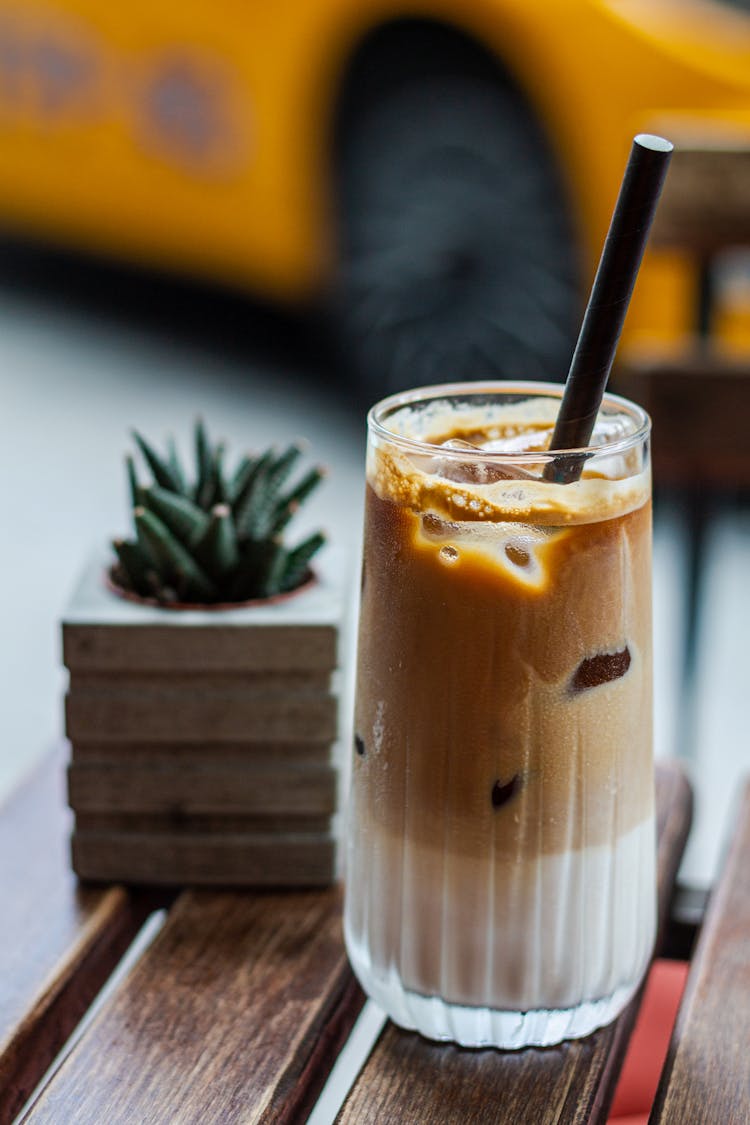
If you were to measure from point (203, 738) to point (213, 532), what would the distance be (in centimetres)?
12

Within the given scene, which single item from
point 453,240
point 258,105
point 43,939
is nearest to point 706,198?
point 43,939

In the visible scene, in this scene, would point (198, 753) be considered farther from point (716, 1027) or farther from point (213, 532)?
point (716, 1027)

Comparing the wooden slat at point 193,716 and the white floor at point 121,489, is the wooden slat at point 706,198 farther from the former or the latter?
the wooden slat at point 193,716

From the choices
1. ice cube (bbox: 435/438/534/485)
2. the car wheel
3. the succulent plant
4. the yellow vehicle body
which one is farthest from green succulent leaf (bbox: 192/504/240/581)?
the car wheel

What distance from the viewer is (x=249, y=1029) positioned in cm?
79

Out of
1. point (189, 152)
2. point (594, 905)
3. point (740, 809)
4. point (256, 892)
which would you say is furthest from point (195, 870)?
point (189, 152)

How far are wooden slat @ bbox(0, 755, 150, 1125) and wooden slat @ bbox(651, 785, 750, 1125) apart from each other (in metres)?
0.33

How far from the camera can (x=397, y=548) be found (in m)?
0.72

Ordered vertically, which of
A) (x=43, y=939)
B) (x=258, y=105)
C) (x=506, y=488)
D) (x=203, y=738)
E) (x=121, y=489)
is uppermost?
(x=258, y=105)

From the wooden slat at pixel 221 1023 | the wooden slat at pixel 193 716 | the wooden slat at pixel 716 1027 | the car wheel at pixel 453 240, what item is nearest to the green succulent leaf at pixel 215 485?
the wooden slat at pixel 193 716

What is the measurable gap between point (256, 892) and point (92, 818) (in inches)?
4.4

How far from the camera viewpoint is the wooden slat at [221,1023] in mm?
732

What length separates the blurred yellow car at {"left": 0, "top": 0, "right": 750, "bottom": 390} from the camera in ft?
8.89

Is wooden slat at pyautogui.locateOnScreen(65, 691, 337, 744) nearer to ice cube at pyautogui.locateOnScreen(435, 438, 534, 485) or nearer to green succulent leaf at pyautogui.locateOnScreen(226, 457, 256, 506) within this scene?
green succulent leaf at pyautogui.locateOnScreen(226, 457, 256, 506)
